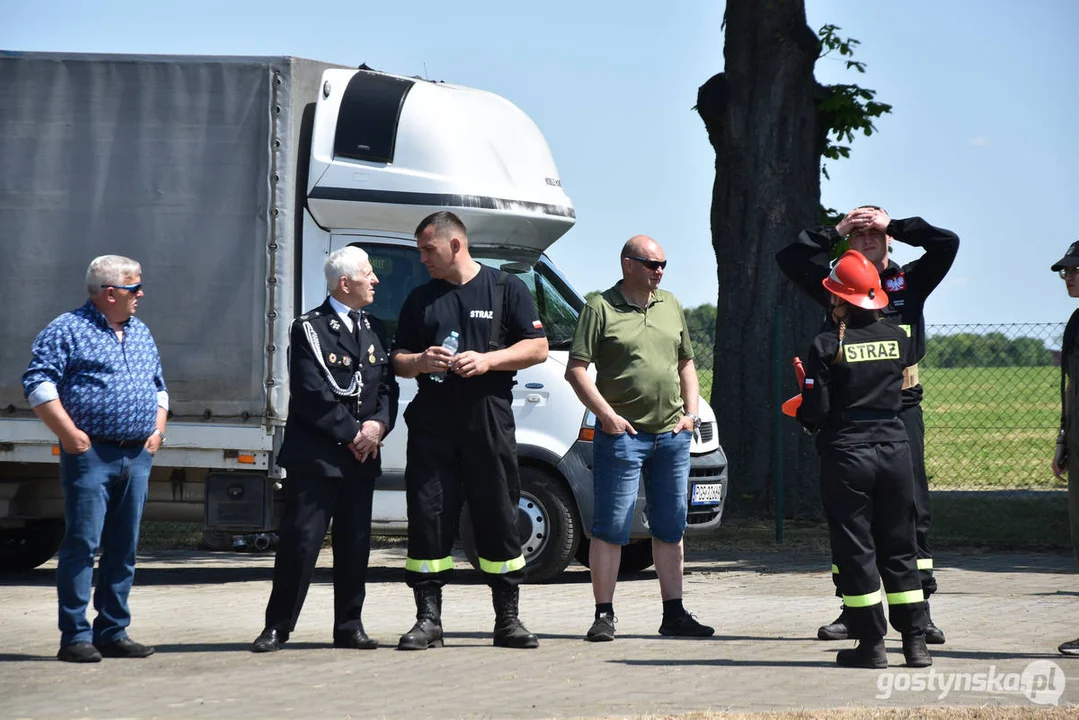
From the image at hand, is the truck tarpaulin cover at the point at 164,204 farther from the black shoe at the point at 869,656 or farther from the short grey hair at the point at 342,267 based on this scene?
the black shoe at the point at 869,656

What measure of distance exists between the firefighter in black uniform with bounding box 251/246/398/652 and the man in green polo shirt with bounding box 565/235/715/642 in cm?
109

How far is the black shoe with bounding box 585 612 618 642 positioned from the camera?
744cm

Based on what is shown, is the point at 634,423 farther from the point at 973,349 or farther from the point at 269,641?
the point at 973,349

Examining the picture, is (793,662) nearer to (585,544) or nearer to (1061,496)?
(585,544)

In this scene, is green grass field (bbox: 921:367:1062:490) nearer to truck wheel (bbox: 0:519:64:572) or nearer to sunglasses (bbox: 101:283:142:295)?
truck wheel (bbox: 0:519:64:572)

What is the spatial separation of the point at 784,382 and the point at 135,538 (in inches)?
307

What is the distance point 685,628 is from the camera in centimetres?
765

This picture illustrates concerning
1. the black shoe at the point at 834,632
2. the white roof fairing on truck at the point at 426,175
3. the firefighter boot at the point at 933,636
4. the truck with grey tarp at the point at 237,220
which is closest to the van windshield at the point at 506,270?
the truck with grey tarp at the point at 237,220

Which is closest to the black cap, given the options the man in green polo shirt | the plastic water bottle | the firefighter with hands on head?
the firefighter with hands on head

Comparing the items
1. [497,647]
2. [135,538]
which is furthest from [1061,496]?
[135,538]

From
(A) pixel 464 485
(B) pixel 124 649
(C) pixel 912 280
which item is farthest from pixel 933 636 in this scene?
(B) pixel 124 649

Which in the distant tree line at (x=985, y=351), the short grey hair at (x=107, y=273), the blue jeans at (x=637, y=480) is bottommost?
the blue jeans at (x=637, y=480)

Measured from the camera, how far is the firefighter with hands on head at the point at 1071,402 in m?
7.10

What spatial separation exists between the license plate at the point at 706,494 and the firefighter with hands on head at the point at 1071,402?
3.09 meters
